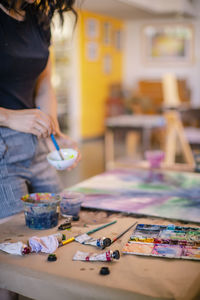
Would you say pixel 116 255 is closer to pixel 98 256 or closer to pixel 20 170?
pixel 98 256

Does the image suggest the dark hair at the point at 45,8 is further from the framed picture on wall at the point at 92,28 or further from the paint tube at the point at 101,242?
the framed picture on wall at the point at 92,28

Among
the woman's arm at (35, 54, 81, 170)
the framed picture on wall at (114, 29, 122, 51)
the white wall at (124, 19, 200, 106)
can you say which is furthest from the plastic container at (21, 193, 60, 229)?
the framed picture on wall at (114, 29, 122, 51)

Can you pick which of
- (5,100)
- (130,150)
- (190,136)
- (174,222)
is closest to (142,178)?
(174,222)

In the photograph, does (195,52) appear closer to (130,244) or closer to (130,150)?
(130,150)

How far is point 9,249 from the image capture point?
1032mm

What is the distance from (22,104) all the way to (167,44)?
29.2 ft

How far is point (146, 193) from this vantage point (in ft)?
5.51

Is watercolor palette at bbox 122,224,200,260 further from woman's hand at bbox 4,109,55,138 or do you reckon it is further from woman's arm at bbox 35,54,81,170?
woman's arm at bbox 35,54,81,170

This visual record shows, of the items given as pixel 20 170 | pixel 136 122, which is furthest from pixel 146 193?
pixel 136 122

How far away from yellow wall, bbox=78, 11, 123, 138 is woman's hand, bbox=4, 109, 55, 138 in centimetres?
730

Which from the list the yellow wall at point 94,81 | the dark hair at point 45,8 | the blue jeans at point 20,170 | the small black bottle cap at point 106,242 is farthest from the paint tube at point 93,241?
the yellow wall at point 94,81

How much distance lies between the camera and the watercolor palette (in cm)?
102

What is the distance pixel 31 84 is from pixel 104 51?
8037 millimetres

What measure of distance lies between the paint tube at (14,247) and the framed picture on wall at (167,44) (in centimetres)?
920
